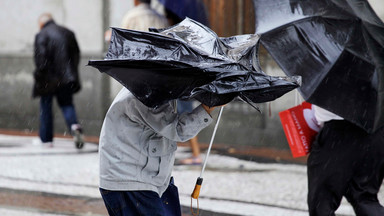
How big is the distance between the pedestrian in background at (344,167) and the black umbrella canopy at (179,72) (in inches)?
43.6

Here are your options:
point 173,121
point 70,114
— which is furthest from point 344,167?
point 70,114

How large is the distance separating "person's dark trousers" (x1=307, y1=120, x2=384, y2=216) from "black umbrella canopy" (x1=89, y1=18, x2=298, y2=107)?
1.11 meters

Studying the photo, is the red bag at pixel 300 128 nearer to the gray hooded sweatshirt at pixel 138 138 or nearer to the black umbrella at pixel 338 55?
the black umbrella at pixel 338 55

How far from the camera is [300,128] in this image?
4.39 metres

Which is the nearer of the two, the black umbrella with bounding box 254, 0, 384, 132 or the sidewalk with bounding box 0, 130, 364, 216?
the black umbrella with bounding box 254, 0, 384, 132

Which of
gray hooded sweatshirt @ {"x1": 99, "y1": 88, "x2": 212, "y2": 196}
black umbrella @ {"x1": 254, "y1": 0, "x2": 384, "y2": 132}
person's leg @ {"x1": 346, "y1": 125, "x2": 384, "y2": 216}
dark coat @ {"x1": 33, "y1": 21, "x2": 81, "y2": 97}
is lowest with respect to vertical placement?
dark coat @ {"x1": 33, "y1": 21, "x2": 81, "y2": 97}

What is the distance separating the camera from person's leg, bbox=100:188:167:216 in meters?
3.30

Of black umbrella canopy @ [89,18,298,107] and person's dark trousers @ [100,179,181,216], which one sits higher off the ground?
black umbrella canopy @ [89,18,298,107]

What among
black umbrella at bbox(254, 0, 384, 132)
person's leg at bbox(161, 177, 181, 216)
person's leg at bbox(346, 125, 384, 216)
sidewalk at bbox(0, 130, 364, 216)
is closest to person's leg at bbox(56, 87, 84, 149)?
sidewalk at bbox(0, 130, 364, 216)

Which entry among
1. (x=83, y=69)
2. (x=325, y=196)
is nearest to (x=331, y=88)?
(x=325, y=196)

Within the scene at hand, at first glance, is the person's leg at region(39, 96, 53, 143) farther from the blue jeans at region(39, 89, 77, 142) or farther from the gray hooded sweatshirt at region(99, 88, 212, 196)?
the gray hooded sweatshirt at region(99, 88, 212, 196)

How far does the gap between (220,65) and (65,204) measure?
3.46m

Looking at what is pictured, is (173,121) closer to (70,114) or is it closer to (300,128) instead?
(300,128)

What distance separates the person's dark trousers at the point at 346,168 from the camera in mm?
4098
